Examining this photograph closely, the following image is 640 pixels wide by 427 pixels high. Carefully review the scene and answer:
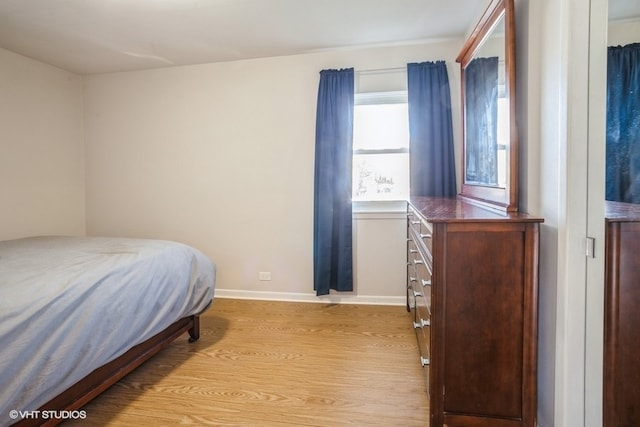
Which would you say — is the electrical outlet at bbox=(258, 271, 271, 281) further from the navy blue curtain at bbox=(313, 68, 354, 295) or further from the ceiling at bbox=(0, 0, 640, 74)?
the ceiling at bbox=(0, 0, 640, 74)

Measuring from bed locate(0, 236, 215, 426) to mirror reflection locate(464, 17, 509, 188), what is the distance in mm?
2131

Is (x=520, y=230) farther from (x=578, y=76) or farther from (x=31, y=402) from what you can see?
(x=31, y=402)

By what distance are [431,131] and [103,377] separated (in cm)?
296

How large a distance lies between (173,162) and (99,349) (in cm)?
241

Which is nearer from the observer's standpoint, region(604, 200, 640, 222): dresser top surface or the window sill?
region(604, 200, 640, 222): dresser top surface

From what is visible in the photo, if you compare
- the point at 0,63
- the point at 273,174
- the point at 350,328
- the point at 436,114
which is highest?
the point at 0,63

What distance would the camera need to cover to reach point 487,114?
6.89 ft

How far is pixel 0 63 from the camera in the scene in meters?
3.04

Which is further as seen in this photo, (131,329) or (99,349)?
(131,329)

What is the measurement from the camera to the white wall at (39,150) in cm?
312

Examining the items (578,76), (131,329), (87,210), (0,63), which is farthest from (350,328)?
(0,63)

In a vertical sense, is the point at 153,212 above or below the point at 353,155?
below

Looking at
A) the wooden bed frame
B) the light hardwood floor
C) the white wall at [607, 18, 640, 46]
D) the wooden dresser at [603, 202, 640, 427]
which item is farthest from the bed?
the white wall at [607, 18, 640, 46]

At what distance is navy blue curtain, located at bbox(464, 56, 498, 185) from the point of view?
1.98m
